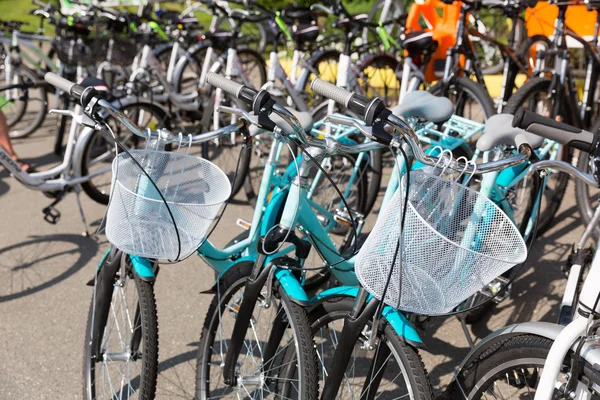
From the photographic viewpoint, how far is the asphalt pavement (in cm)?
327

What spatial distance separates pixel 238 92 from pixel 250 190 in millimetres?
2665

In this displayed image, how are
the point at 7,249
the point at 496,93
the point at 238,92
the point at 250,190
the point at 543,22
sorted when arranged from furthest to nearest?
the point at 496,93 < the point at 543,22 < the point at 250,190 < the point at 7,249 < the point at 238,92

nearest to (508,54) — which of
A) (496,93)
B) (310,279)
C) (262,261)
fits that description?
(496,93)

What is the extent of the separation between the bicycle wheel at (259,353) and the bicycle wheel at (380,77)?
10.4ft

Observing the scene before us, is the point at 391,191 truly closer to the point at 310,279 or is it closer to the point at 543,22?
the point at 310,279

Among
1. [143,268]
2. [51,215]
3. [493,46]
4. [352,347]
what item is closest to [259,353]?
[143,268]

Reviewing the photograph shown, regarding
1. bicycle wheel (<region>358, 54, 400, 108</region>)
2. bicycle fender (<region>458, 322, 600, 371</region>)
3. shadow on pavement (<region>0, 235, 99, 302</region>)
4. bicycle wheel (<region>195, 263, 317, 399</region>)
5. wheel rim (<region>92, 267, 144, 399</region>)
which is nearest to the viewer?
bicycle fender (<region>458, 322, 600, 371</region>)

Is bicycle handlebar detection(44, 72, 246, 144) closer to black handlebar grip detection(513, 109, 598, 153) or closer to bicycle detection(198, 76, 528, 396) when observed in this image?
bicycle detection(198, 76, 528, 396)

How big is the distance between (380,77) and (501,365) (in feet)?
13.8

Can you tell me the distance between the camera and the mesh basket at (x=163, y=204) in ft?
7.72

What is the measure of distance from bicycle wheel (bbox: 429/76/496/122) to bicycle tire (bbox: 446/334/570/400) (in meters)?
2.47

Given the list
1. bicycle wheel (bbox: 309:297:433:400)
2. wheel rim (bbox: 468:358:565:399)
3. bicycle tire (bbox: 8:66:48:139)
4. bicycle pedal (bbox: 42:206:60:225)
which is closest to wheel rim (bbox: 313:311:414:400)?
bicycle wheel (bbox: 309:297:433:400)

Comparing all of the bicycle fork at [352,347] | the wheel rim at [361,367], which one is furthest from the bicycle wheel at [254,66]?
the bicycle fork at [352,347]

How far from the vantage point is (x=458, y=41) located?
4.79m
